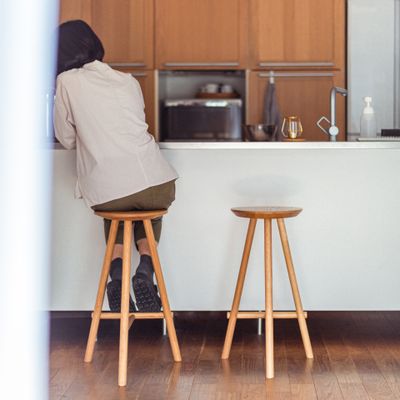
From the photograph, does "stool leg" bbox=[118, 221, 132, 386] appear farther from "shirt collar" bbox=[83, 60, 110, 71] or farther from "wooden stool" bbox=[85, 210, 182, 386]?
"shirt collar" bbox=[83, 60, 110, 71]

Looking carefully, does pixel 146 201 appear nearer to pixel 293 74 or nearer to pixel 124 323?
pixel 124 323

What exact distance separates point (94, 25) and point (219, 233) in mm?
2299

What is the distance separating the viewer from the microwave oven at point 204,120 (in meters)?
5.35

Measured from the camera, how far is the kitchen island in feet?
11.6

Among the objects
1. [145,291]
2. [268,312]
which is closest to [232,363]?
[268,312]

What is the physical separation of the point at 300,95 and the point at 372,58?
1.69ft

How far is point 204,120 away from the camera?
5.37 meters

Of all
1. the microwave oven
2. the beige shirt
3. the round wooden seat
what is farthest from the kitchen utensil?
the microwave oven

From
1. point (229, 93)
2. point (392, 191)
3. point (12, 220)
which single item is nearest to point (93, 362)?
point (12, 220)

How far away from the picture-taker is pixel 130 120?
3172 mm

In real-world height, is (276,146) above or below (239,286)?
above

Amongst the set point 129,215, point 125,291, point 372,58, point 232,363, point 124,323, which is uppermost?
point 372,58

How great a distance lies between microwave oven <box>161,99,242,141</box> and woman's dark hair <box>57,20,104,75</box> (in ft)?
7.10

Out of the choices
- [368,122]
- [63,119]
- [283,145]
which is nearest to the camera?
[63,119]
